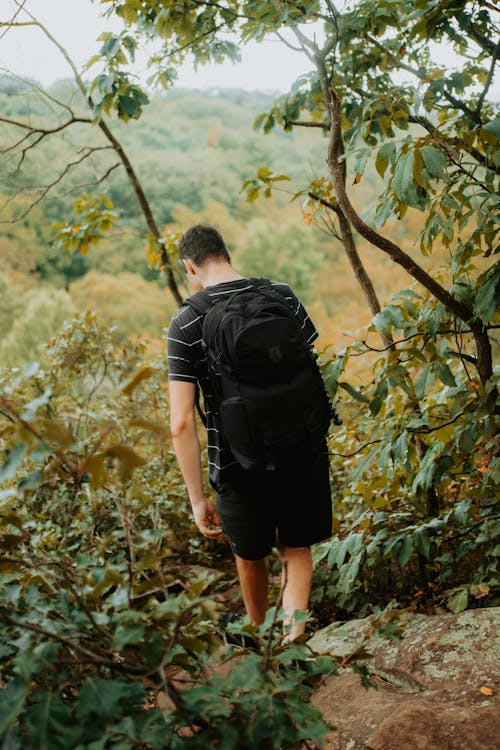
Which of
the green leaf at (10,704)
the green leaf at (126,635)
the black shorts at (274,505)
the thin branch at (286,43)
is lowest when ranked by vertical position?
the green leaf at (10,704)

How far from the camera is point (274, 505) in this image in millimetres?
1925

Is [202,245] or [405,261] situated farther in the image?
[202,245]

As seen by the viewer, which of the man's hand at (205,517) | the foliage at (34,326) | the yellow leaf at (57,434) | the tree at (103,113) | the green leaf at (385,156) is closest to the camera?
the yellow leaf at (57,434)

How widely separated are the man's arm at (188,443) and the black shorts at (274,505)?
0.20ft

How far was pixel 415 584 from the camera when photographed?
2555mm

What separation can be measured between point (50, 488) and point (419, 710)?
9.21 ft

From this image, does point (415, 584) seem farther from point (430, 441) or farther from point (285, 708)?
point (285, 708)

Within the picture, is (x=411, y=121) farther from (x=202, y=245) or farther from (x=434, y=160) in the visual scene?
(x=202, y=245)

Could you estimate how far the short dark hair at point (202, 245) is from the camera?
1971mm

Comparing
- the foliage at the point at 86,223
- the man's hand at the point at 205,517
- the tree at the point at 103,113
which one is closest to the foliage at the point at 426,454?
the man's hand at the point at 205,517

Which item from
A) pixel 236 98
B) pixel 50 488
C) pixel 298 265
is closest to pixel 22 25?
pixel 50 488

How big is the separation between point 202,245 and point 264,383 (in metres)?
0.60

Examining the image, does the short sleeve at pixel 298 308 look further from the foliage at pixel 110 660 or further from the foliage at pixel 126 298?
the foliage at pixel 126 298

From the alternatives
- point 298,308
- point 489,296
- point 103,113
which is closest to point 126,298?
point 103,113
